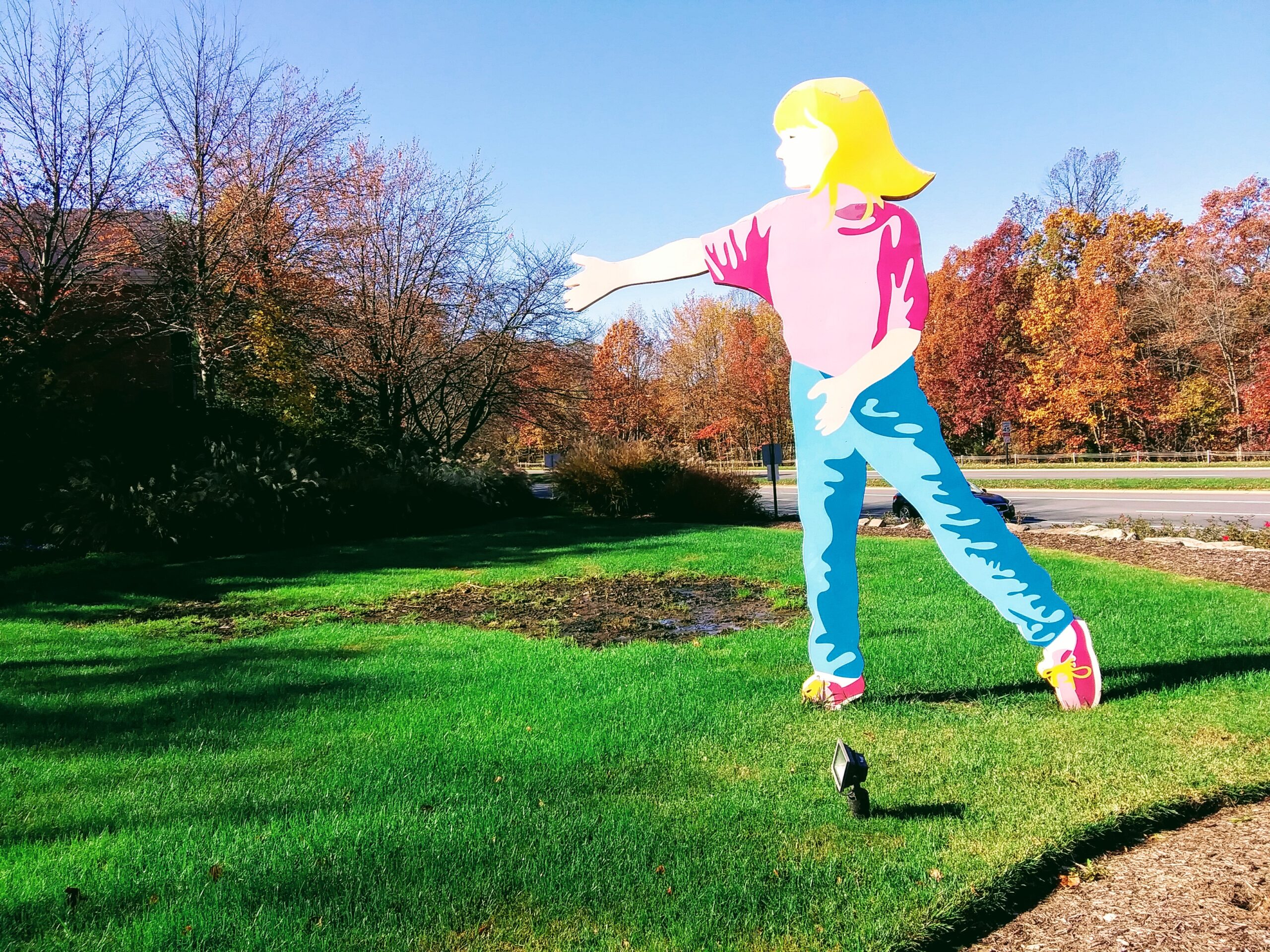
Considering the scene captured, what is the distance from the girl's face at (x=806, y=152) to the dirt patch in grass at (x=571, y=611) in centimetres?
373

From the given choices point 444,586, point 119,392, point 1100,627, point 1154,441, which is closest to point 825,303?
point 1100,627

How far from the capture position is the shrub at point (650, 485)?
17062 mm

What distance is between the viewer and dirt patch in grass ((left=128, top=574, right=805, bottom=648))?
6.97 meters

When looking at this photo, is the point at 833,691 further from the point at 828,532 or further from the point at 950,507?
the point at 950,507

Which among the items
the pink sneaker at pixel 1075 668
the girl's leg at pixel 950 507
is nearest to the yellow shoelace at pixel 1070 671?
the pink sneaker at pixel 1075 668

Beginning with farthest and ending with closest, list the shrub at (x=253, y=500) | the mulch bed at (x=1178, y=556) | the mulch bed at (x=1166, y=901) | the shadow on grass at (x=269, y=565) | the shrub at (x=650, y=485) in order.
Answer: the shrub at (x=650, y=485) < the shrub at (x=253, y=500) < the shadow on grass at (x=269, y=565) < the mulch bed at (x=1178, y=556) < the mulch bed at (x=1166, y=901)

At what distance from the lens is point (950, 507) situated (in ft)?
14.3

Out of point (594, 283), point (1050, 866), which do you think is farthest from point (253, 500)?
point (1050, 866)

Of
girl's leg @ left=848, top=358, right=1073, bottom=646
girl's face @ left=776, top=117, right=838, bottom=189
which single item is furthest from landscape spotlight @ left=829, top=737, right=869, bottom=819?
girl's face @ left=776, top=117, right=838, bottom=189

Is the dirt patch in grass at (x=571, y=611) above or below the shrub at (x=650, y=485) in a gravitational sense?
below

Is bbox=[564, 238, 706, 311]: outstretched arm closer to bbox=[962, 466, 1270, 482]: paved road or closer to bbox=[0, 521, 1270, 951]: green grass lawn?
bbox=[0, 521, 1270, 951]: green grass lawn

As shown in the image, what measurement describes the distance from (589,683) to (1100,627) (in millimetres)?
4065

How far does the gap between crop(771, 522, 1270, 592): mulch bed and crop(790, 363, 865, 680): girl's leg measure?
216 inches

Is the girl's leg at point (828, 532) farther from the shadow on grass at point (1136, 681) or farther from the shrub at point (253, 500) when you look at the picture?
the shrub at point (253, 500)
